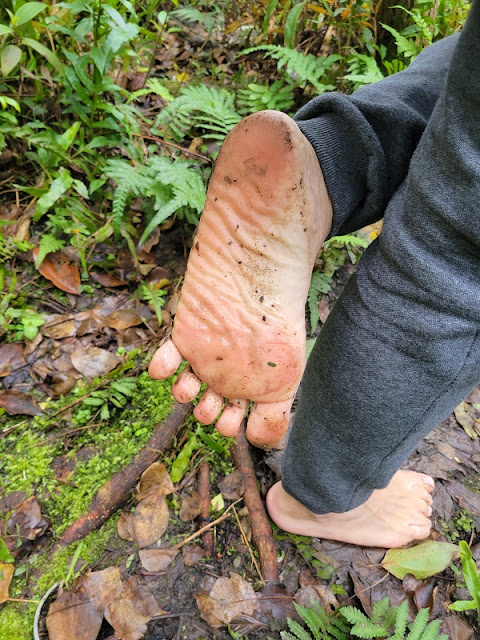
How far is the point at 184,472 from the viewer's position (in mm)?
1481

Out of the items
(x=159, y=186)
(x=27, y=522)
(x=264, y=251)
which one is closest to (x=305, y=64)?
(x=159, y=186)

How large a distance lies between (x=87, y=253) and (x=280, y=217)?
51.4 inches

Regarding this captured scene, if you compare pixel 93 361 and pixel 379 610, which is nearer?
pixel 379 610

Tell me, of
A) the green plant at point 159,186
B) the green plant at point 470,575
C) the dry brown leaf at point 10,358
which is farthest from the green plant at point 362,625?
the green plant at point 159,186

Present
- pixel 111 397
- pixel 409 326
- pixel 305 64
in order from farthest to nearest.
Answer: pixel 305 64
pixel 111 397
pixel 409 326

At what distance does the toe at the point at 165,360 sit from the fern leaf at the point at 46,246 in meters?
1.10

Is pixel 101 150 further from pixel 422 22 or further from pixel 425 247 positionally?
pixel 425 247

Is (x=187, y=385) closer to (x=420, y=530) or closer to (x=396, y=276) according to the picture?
(x=396, y=276)

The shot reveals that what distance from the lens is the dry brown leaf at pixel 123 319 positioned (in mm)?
1851

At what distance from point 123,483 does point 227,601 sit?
1.49 feet

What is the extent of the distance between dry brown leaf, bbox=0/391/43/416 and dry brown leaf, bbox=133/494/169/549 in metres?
0.51

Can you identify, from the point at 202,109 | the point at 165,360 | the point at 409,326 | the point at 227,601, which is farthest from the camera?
the point at 202,109

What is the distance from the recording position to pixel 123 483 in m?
1.39

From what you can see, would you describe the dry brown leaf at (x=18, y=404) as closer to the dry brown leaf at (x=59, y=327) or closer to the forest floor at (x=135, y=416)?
the forest floor at (x=135, y=416)
